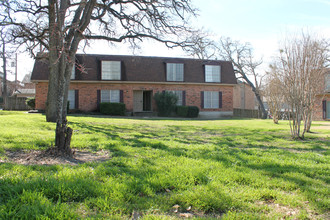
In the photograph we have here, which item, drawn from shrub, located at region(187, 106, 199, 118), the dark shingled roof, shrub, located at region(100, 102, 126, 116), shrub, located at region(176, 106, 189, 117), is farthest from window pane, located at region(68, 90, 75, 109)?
shrub, located at region(187, 106, 199, 118)

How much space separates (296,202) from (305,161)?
2.47m

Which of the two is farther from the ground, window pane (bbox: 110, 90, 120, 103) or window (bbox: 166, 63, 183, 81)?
window (bbox: 166, 63, 183, 81)

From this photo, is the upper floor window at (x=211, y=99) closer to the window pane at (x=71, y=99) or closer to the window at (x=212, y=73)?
the window at (x=212, y=73)

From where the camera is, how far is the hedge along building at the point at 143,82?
75.7 feet

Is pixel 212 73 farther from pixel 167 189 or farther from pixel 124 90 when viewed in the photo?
pixel 167 189

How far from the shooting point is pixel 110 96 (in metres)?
23.6

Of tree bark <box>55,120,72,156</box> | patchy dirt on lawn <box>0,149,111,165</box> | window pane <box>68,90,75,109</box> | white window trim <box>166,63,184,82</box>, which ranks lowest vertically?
patchy dirt on lawn <box>0,149,111,165</box>

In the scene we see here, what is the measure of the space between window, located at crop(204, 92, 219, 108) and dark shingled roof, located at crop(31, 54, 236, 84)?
1387mm

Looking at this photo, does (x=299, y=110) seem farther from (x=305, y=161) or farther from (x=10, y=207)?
(x=10, y=207)

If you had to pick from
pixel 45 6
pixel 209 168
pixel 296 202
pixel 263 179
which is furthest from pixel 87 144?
pixel 45 6

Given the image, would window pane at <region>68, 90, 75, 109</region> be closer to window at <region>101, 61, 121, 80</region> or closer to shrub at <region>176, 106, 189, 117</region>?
window at <region>101, 61, 121, 80</region>

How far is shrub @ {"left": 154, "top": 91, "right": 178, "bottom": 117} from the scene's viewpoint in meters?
22.9

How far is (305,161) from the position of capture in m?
5.26

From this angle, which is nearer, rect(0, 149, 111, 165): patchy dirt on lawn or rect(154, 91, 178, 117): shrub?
rect(0, 149, 111, 165): patchy dirt on lawn
